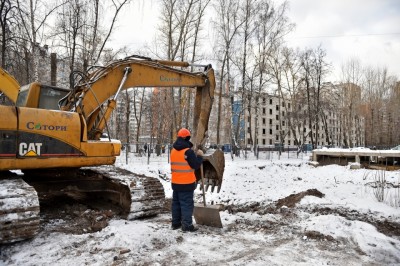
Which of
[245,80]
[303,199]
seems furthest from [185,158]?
[245,80]

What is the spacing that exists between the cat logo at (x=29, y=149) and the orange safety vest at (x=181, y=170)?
A: 2.21 meters

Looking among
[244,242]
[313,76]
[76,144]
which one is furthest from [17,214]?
[313,76]

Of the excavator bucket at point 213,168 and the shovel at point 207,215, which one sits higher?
the excavator bucket at point 213,168

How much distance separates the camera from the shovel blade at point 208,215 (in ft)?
19.0

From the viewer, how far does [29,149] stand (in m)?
5.32

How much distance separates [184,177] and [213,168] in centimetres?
116

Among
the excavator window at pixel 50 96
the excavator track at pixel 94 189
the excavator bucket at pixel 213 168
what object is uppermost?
the excavator window at pixel 50 96

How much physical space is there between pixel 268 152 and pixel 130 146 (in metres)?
12.1

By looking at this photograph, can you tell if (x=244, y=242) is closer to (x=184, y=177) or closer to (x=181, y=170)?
(x=184, y=177)

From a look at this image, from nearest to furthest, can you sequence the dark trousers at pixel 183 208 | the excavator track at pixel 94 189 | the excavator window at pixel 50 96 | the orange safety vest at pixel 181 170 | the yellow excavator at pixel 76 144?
the excavator track at pixel 94 189 → the yellow excavator at pixel 76 144 → the dark trousers at pixel 183 208 → the orange safety vest at pixel 181 170 → the excavator window at pixel 50 96

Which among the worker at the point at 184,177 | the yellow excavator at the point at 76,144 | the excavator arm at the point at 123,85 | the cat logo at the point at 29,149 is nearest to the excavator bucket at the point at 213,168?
the yellow excavator at the point at 76,144

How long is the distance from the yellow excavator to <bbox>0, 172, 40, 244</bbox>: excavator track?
0.5 inches

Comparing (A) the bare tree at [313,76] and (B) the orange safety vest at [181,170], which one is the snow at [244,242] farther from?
(A) the bare tree at [313,76]

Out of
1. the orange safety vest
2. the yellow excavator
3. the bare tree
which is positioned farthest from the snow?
the bare tree
